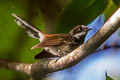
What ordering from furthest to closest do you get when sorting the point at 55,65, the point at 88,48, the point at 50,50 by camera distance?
the point at 50,50
the point at 55,65
the point at 88,48

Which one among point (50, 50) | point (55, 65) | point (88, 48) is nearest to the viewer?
point (88, 48)

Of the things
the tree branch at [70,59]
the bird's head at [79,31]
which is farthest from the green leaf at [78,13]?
the tree branch at [70,59]

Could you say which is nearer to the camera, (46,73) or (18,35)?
(46,73)

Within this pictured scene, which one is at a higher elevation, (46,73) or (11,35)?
(11,35)

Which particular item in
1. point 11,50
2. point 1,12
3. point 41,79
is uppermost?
point 1,12

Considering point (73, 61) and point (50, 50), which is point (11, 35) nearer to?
point (50, 50)

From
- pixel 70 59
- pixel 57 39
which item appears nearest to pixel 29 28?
pixel 57 39

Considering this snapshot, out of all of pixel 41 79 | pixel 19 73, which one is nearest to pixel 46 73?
pixel 41 79

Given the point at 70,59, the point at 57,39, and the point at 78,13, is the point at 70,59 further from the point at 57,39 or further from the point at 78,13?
the point at 78,13
